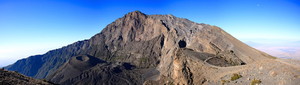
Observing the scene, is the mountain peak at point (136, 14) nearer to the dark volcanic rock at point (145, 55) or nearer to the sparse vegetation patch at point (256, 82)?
the dark volcanic rock at point (145, 55)

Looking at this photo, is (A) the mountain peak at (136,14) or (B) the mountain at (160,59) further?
(A) the mountain peak at (136,14)

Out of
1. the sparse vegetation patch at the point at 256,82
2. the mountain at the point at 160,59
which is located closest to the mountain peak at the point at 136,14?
the mountain at the point at 160,59

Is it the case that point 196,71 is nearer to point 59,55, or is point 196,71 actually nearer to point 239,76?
point 239,76

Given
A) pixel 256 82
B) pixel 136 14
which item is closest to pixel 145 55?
pixel 136 14

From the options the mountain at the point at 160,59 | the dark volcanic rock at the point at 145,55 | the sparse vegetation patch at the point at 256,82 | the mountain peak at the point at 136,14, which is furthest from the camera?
the mountain peak at the point at 136,14

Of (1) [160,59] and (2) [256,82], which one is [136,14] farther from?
(2) [256,82]

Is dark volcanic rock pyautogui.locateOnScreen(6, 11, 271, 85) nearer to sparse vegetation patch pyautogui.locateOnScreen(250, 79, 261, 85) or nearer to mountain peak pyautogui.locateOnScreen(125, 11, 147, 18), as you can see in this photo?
mountain peak pyautogui.locateOnScreen(125, 11, 147, 18)

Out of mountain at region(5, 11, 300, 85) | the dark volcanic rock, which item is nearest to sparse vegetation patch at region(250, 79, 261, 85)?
mountain at region(5, 11, 300, 85)

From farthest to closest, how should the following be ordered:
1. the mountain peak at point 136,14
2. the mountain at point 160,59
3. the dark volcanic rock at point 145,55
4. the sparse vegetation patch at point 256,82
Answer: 1. the mountain peak at point 136,14
2. the dark volcanic rock at point 145,55
3. the mountain at point 160,59
4. the sparse vegetation patch at point 256,82

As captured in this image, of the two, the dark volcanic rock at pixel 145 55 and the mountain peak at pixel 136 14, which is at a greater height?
the mountain peak at pixel 136 14
